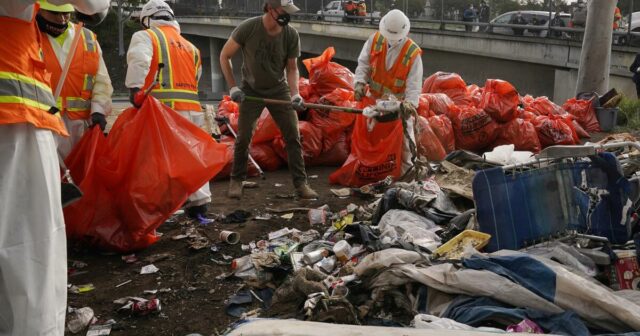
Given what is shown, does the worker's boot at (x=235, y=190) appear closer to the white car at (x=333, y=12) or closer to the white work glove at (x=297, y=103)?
the white work glove at (x=297, y=103)

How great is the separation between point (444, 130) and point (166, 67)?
3.37 metres

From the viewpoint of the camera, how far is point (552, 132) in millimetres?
7344

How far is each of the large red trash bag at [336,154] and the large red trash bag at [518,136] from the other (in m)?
1.83

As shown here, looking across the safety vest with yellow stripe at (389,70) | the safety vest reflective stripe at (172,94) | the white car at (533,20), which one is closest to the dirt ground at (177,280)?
the safety vest reflective stripe at (172,94)

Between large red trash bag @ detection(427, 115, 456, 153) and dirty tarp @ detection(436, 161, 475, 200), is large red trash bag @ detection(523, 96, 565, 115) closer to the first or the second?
large red trash bag @ detection(427, 115, 456, 153)

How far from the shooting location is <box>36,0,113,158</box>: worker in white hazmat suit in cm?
379

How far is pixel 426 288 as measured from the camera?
112 inches

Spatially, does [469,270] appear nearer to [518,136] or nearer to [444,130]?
[444,130]

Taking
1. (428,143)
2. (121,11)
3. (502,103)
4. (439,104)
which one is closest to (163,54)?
(428,143)

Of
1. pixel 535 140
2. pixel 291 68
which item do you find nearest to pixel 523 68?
pixel 535 140

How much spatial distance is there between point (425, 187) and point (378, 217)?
459 millimetres

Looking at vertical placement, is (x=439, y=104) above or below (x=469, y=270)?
above

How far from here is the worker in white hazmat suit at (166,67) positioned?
14.0ft

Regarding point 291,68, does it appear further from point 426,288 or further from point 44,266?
point 44,266
